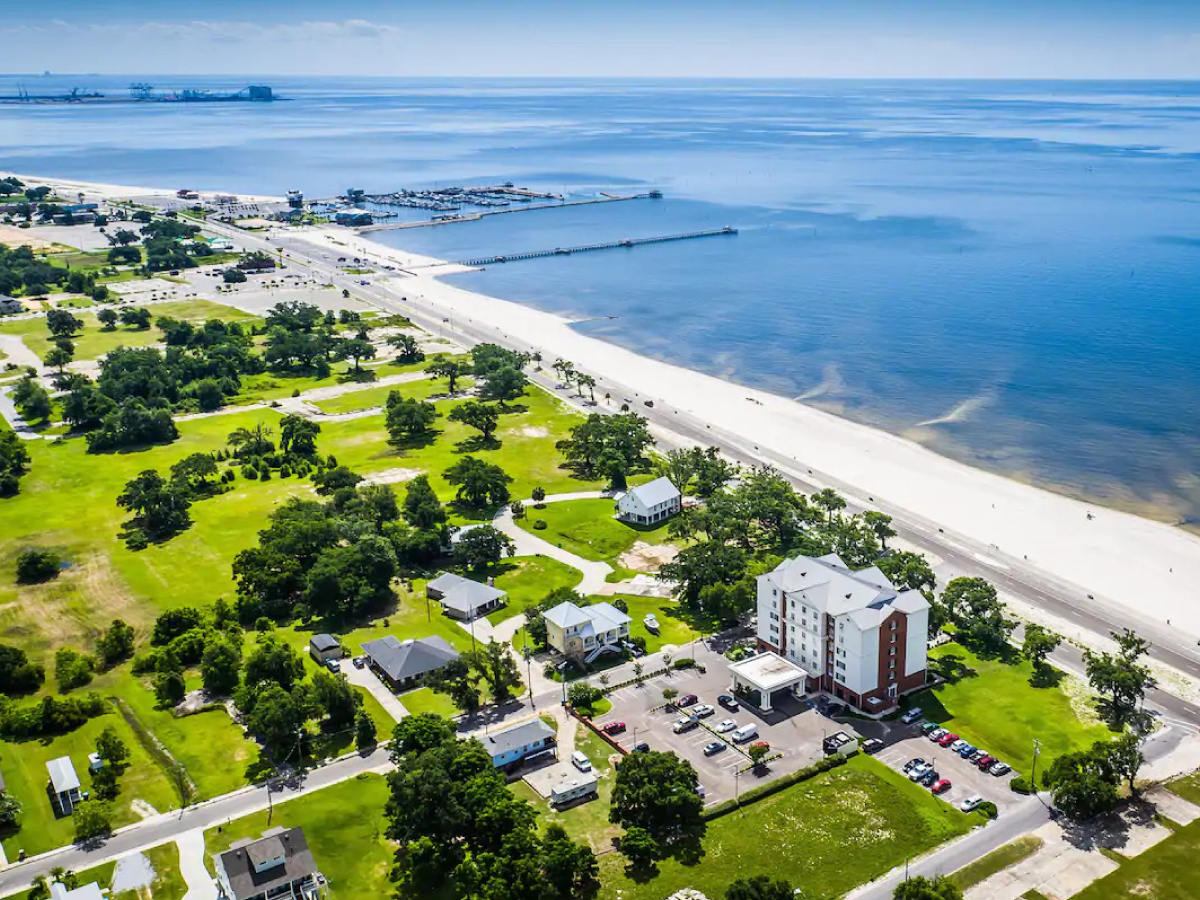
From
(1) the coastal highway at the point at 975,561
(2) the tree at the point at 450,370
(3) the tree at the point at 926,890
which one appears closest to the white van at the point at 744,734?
(3) the tree at the point at 926,890

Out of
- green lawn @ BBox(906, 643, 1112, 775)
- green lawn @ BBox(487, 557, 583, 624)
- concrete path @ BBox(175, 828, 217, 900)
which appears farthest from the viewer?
green lawn @ BBox(487, 557, 583, 624)

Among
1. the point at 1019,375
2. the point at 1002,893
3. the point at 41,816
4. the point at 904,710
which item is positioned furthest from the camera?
the point at 1019,375

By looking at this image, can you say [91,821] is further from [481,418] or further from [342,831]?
[481,418]

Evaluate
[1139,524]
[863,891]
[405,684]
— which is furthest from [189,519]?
[1139,524]

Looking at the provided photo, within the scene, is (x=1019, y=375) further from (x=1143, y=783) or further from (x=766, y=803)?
(x=766, y=803)

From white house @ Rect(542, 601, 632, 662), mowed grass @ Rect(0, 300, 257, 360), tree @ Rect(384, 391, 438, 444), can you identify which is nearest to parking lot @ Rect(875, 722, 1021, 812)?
white house @ Rect(542, 601, 632, 662)

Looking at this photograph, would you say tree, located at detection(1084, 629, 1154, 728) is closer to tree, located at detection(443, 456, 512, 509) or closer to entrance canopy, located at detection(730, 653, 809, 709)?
entrance canopy, located at detection(730, 653, 809, 709)

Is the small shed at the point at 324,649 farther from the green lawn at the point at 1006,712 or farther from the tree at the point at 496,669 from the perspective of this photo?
the green lawn at the point at 1006,712
